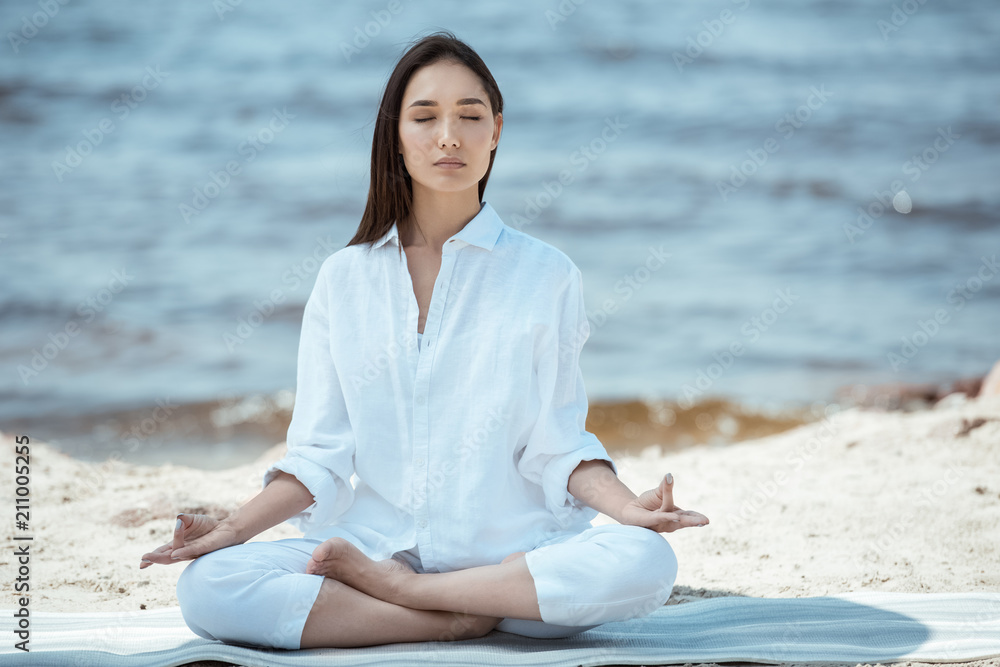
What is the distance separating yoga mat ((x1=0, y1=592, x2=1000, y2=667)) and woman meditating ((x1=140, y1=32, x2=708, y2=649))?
0.08 meters

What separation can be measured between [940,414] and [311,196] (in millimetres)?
7407

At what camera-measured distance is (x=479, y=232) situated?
2627 millimetres

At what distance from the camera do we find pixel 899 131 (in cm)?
1192

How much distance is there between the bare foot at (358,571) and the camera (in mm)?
2312

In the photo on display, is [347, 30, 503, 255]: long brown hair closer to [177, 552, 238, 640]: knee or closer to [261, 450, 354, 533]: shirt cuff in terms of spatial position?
[261, 450, 354, 533]: shirt cuff

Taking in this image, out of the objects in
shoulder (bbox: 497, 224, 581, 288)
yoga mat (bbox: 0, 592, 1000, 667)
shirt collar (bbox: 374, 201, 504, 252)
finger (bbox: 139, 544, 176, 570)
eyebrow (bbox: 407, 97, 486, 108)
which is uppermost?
eyebrow (bbox: 407, 97, 486, 108)

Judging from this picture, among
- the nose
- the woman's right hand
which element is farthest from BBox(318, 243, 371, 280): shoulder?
the woman's right hand

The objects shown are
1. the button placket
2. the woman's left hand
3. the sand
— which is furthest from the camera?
the sand

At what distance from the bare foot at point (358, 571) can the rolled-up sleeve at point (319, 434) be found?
8.2 inches

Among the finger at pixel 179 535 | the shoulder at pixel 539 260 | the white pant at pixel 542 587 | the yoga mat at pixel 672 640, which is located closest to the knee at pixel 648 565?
the white pant at pixel 542 587

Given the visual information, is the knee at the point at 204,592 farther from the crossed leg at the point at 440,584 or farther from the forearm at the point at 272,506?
the crossed leg at the point at 440,584

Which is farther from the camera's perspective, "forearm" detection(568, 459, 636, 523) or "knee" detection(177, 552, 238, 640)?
"forearm" detection(568, 459, 636, 523)

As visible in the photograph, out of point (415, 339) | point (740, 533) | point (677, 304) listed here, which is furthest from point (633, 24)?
point (415, 339)

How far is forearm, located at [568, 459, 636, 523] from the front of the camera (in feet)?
7.89
